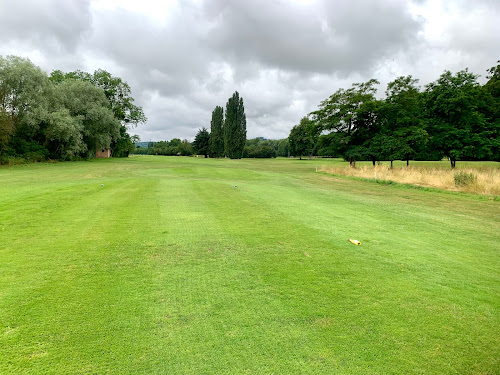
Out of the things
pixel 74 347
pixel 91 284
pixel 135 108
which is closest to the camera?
pixel 74 347

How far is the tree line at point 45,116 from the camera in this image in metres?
30.8

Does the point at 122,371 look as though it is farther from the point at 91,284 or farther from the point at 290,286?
the point at 290,286

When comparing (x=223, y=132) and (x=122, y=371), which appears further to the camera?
(x=223, y=132)

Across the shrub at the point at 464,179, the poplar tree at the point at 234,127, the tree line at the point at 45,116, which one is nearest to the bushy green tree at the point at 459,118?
the shrub at the point at 464,179

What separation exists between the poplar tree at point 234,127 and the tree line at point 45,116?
4480 centimetres

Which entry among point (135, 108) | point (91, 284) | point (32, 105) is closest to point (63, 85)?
point (32, 105)

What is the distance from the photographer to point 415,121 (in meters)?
31.3

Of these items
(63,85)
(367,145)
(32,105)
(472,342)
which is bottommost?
(472,342)

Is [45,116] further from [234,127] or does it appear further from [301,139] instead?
[301,139]

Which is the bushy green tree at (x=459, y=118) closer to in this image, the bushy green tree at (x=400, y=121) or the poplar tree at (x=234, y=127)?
the bushy green tree at (x=400, y=121)

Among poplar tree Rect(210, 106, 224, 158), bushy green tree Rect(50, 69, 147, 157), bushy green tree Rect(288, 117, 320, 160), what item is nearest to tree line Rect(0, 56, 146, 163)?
bushy green tree Rect(50, 69, 147, 157)

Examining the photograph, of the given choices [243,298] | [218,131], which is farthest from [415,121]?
[218,131]

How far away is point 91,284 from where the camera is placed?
12.3 feet

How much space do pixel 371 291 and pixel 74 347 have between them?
3509mm
